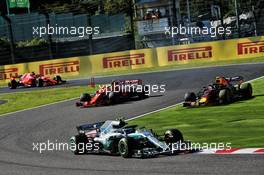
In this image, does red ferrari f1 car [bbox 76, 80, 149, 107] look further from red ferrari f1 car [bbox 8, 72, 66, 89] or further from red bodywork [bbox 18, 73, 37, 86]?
red bodywork [bbox 18, 73, 37, 86]

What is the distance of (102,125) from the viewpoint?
15.7m

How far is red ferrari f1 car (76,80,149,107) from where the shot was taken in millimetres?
25938

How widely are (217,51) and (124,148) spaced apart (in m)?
24.7

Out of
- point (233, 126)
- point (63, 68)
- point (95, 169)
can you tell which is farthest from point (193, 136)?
point (63, 68)

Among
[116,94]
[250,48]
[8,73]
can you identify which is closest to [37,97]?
[116,94]

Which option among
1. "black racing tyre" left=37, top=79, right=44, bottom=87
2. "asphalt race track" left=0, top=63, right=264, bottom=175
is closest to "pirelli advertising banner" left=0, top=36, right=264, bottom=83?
"asphalt race track" left=0, top=63, right=264, bottom=175

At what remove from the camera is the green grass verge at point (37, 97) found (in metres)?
30.0

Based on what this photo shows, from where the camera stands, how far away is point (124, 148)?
13.6 meters

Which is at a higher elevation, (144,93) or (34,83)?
(144,93)

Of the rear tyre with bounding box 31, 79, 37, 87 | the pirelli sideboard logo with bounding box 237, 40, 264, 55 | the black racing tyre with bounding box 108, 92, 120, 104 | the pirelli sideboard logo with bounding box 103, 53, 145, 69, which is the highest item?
the pirelli sideboard logo with bounding box 237, 40, 264, 55

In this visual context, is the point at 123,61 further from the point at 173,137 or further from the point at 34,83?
the point at 173,137

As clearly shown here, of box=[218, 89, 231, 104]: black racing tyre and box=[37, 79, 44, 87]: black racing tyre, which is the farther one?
box=[37, 79, 44, 87]: black racing tyre

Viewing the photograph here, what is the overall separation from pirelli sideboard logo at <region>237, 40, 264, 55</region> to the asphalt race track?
294 centimetres

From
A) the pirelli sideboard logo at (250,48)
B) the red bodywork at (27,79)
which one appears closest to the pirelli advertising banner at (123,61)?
the red bodywork at (27,79)
